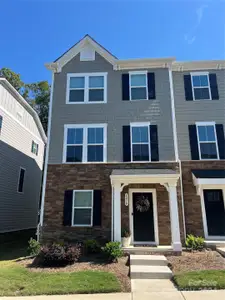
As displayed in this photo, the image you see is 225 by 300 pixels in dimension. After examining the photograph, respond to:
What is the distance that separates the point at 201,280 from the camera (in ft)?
19.2

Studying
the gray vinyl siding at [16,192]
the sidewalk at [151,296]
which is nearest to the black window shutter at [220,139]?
the sidewalk at [151,296]

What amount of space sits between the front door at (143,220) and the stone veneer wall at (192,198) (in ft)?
5.13

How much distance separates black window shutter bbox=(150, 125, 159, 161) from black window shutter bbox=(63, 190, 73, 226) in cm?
410

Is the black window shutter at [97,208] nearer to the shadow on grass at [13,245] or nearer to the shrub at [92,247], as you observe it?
the shrub at [92,247]

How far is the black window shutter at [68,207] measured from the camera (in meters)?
9.82

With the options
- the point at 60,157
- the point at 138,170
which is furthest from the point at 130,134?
the point at 60,157

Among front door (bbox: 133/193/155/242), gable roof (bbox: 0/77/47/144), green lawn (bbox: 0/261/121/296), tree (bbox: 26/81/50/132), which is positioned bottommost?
green lawn (bbox: 0/261/121/296)

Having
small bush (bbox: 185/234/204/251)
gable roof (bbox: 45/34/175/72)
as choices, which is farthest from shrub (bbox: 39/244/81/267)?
gable roof (bbox: 45/34/175/72)

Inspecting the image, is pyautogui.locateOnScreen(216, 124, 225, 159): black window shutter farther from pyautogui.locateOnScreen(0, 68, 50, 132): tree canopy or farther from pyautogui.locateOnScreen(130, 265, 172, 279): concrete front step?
pyautogui.locateOnScreen(0, 68, 50, 132): tree canopy

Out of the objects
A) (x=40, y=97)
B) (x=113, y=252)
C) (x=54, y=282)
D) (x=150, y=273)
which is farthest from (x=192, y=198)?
(x=40, y=97)

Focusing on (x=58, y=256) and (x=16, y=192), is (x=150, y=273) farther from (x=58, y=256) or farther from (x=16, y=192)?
(x=16, y=192)

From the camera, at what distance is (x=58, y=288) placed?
5.61 metres

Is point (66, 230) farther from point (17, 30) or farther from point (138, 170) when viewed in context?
point (17, 30)

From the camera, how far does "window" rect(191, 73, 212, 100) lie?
11.7m
